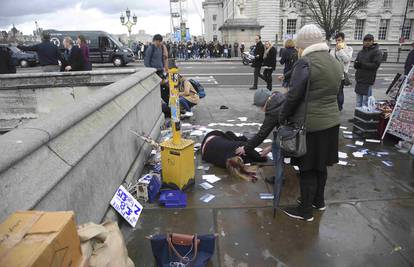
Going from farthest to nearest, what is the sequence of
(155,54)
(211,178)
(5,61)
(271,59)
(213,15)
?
(213,15), (271,59), (155,54), (5,61), (211,178)

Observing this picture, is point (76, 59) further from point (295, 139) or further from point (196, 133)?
point (295, 139)

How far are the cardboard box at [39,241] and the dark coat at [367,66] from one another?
7.16 meters

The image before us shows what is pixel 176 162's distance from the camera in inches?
165

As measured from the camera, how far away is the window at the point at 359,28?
51.5 metres

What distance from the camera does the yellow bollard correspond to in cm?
418

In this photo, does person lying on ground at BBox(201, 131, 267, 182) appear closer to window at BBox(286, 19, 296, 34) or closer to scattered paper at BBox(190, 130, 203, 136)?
scattered paper at BBox(190, 130, 203, 136)

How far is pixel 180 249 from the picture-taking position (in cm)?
280

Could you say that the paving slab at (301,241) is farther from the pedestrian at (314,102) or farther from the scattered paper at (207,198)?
the pedestrian at (314,102)

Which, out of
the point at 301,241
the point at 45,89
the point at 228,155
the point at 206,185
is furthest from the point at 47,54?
the point at 301,241

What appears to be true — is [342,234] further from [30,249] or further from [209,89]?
[209,89]

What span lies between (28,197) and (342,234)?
294 cm

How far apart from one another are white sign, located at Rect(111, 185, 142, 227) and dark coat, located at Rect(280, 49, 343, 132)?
6.31 feet

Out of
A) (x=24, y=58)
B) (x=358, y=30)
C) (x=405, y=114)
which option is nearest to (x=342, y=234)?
(x=405, y=114)

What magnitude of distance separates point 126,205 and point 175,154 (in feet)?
3.03
